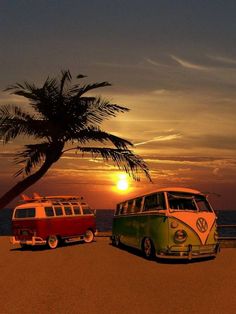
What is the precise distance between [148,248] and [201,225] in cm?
203

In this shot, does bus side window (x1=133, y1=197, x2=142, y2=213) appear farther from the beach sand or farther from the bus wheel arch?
the beach sand

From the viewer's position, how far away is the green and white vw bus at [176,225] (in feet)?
47.5

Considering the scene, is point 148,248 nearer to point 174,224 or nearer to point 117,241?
point 174,224

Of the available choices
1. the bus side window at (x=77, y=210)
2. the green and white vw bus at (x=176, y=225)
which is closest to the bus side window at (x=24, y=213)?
the bus side window at (x=77, y=210)

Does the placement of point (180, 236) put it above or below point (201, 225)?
below

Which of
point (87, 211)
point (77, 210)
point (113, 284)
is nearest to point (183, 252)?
point (113, 284)

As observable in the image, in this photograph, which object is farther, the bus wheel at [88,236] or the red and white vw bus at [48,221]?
the bus wheel at [88,236]

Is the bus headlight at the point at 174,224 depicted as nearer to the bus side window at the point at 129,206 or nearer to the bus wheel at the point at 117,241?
the bus side window at the point at 129,206

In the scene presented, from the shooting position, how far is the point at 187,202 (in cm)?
1548

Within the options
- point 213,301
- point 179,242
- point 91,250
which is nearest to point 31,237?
point 91,250

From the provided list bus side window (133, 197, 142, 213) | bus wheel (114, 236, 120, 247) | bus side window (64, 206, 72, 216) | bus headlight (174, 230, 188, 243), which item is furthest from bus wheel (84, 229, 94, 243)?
bus headlight (174, 230, 188, 243)

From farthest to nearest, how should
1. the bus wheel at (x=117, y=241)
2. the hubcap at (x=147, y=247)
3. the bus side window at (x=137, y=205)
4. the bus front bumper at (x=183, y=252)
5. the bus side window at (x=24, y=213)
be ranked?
the bus wheel at (x=117, y=241) < the bus side window at (x=24, y=213) < the bus side window at (x=137, y=205) < the hubcap at (x=147, y=247) < the bus front bumper at (x=183, y=252)

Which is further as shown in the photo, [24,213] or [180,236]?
[24,213]

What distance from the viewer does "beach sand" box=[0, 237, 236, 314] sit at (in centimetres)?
861
